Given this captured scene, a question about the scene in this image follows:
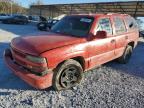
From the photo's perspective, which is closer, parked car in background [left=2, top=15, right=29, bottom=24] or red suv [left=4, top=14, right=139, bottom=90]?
red suv [left=4, top=14, right=139, bottom=90]

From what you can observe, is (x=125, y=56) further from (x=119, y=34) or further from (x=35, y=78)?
(x=35, y=78)

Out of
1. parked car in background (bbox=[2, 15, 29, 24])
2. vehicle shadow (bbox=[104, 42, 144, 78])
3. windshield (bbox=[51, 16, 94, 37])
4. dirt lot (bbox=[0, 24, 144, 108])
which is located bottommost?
dirt lot (bbox=[0, 24, 144, 108])

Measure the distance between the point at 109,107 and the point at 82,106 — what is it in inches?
22.2

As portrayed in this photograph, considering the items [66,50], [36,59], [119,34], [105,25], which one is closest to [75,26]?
[105,25]

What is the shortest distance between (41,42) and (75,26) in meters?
1.45

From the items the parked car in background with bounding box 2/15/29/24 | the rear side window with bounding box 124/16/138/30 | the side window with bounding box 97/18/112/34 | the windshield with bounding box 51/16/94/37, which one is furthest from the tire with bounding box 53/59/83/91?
the parked car in background with bounding box 2/15/29/24

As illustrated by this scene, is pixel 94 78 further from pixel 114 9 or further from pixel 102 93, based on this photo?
pixel 114 9

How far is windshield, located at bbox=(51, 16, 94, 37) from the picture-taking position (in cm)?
584

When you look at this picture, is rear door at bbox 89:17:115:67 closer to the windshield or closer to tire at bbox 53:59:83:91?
the windshield

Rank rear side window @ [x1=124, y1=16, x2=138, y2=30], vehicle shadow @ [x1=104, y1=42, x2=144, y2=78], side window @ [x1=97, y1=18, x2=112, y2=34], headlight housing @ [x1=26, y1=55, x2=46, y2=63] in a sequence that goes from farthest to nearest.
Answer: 1. rear side window @ [x1=124, y1=16, x2=138, y2=30]
2. vehicle shadow @ [x1=104, y1=42, x2=144, y2=78]
3. side window @ [x1=97, y1=18, x2=112, y2=34]
4. headlight housing @ [x1=26, y1=55, x2=46, y2=63]

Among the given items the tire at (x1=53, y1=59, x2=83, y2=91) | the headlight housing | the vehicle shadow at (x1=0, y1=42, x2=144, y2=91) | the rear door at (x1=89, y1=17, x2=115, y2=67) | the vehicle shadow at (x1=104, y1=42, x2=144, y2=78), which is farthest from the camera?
the vehicle shadow at (x1=104, y1=42, x2=144, y2=78)

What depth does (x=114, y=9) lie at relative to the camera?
921 inches

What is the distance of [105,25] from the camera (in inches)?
252

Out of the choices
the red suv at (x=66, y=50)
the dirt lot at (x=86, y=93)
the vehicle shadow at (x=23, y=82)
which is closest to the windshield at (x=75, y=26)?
the red suv at (x=66, y=50)
